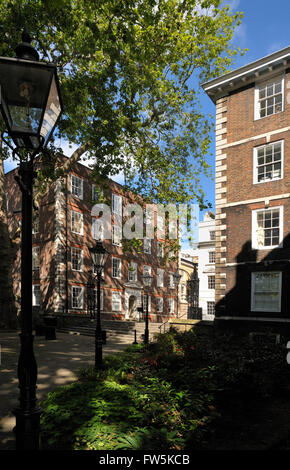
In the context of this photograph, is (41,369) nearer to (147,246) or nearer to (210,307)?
(147,246)

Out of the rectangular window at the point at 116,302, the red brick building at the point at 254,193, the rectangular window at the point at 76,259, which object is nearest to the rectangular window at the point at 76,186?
the rectangular window at the point at 76,259

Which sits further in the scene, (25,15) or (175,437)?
(25,15)

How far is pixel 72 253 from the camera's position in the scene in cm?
2697

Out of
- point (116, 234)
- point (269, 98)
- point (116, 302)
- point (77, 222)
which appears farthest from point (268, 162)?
point (116, 302)

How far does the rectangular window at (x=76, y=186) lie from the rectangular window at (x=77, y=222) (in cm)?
180

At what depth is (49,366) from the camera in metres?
9.76

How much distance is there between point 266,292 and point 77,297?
57.3 ft

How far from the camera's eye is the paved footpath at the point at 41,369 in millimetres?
5539

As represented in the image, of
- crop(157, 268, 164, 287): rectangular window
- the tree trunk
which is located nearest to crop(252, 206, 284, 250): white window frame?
the tree trunk

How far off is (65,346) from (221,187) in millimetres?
11816

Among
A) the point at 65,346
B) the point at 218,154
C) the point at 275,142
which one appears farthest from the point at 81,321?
the point at 275,142

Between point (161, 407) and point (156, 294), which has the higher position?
point (161, 407)

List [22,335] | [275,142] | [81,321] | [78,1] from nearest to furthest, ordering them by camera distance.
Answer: [22,335], [78,1], [275,142], [81,321]

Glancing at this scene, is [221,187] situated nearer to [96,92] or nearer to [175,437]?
[96,92]
